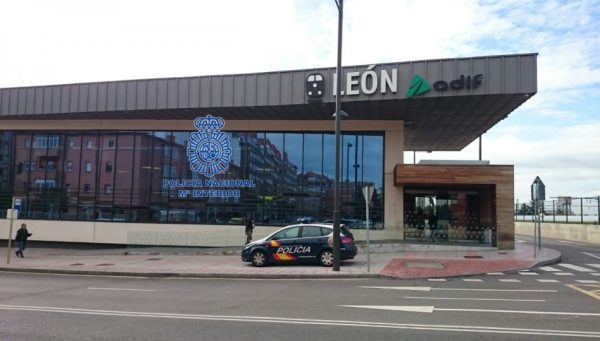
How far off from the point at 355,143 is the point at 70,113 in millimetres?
14009

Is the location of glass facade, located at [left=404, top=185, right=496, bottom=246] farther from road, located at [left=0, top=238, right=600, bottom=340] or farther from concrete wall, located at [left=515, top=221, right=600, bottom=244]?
concrete wall, located at [left=515, top=221, right=600, bottom=244]

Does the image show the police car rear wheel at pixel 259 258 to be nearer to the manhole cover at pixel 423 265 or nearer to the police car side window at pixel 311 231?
the police car side window at pixel 311 231

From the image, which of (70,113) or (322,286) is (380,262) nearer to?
(322,286)

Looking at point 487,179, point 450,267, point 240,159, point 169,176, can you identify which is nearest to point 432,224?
point 487,179

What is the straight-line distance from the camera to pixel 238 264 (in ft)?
63.4

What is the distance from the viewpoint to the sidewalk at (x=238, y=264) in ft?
53.5

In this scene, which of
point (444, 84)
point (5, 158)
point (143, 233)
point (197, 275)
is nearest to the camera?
point (197, 275)

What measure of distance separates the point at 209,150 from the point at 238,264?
27.9 feet

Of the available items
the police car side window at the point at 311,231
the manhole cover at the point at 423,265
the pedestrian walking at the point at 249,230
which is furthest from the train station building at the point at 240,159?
the police car side window at the point at 311,231

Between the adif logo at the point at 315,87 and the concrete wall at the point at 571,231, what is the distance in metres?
22.5

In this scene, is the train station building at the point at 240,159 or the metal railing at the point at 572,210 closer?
the train station building at the point at 240,159

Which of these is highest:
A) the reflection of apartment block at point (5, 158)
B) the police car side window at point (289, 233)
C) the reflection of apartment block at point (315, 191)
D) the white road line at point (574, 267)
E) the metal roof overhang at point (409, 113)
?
the metal roof overhang at point (409, 113)

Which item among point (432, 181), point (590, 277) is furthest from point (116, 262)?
point (590, 277)

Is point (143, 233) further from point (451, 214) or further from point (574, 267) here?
point (574, 267)
